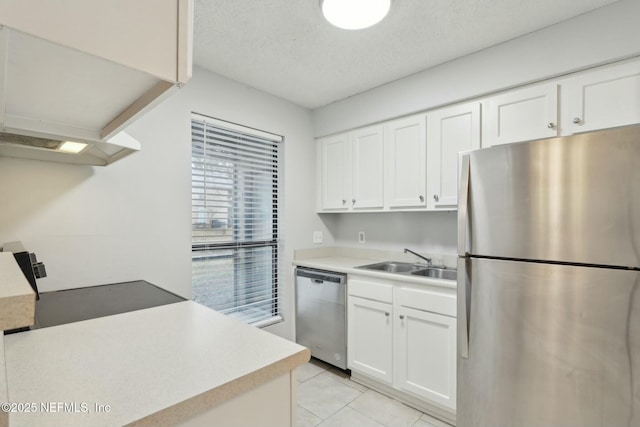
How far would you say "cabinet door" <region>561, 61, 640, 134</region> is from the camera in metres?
1.58

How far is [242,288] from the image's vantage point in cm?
264

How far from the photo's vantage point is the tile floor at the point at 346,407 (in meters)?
1.93

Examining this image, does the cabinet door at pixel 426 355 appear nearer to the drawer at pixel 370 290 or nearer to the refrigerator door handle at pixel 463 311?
the drawer at pixel 370 290

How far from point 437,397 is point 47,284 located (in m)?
2.35

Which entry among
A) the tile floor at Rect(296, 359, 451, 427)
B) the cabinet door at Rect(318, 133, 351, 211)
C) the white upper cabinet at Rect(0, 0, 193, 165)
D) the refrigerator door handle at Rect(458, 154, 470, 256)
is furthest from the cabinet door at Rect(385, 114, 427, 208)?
the white upper cabinet at Rect(0, 0, 193, 165)

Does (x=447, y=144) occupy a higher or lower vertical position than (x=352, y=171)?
higher

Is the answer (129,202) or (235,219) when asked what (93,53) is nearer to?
(129,202)

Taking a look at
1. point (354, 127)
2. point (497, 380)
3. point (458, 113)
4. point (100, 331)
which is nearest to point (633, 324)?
point (497, 380)

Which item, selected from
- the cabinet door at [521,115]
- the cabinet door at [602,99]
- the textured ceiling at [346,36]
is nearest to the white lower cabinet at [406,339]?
the cabinet door at [521,115]

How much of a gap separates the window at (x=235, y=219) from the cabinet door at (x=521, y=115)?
1.75 metres

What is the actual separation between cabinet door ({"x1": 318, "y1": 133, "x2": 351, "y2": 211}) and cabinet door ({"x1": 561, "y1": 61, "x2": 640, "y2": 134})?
1.62m

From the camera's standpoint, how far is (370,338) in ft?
7.54

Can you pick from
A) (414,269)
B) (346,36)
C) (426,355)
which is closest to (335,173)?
(414,269)

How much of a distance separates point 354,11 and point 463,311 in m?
1.65
